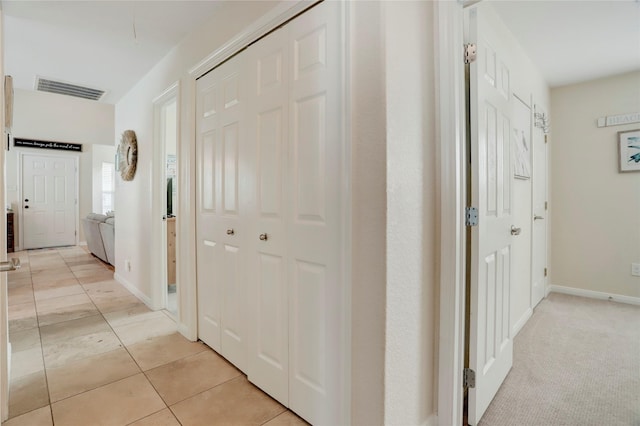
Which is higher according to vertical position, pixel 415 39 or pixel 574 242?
pixel 415 39

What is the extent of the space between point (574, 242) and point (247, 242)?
376 centimetres

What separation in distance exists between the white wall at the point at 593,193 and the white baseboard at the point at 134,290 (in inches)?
181

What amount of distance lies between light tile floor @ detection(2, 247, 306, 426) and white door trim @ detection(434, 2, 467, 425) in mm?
740

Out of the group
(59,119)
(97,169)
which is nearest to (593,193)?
(59,119)

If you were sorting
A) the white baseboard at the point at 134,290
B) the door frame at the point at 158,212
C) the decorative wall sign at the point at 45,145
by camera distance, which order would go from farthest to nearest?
1. the decorative wall sign at the point at 45,145
2. the white baseboard at the point at 134,290
3. the door frame at the point at 158,212

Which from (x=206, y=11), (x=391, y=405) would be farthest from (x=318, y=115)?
(x=206, y=11)

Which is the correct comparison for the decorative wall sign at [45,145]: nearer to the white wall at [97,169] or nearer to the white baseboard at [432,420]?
the white wall at [97,169]

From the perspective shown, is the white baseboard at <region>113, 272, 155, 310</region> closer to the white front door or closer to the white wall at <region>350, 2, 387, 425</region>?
the white wall at <region>350, 2, 387, 425</region>

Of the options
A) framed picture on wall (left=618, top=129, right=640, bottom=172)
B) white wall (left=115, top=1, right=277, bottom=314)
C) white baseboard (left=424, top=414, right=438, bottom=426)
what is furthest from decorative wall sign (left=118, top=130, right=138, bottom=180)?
framed picture on wall (left=618, top=129, right=640, bottom=172)

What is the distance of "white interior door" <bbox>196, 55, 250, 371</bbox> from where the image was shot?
1903 millimetres

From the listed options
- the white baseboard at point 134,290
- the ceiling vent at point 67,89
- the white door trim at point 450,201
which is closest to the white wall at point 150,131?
the white baseboard at point 134,290

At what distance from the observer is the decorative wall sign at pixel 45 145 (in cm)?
619

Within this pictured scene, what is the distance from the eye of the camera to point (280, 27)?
1.62m

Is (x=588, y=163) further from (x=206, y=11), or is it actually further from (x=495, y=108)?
(x=206, y=11)
